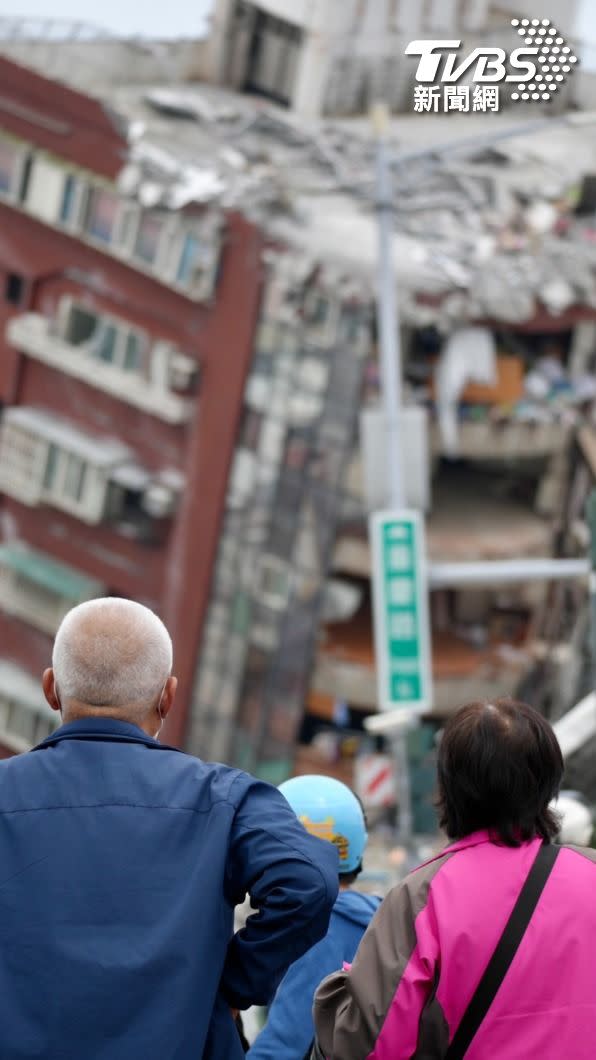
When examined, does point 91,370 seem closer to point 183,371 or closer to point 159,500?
point 183,371

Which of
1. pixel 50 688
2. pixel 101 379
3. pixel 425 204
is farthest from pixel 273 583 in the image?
pixel 50 688

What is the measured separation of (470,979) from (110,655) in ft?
2.78

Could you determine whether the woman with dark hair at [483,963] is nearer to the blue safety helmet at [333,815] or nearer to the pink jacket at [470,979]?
the pink jacket at [470,979]

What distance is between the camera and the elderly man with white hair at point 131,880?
8.52 feet

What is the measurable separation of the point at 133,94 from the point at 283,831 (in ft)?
72.6

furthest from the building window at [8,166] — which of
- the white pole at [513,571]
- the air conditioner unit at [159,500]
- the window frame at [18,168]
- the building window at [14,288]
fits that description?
the white pole at [513,571]

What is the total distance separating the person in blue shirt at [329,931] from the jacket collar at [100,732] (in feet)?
2.06

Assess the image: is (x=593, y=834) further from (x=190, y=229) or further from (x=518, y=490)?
(x=518, y=490)

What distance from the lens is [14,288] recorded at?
23.6 metres

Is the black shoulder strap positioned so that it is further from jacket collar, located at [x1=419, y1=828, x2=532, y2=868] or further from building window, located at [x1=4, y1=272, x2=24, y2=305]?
building window, located at [x1=4, y1=272, x2=24, y2=305]

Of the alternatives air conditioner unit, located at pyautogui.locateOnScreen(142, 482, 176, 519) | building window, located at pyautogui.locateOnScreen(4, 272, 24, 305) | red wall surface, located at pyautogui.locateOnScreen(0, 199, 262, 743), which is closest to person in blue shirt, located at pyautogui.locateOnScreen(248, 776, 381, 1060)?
red wall surface, located at pyautogui.locateOnScreen(0, 199, 262, 743)

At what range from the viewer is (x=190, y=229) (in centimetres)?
2088

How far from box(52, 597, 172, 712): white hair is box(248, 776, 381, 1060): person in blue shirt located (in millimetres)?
667
